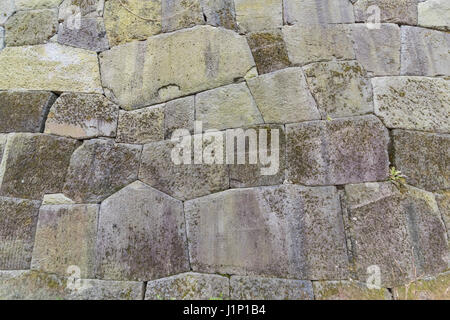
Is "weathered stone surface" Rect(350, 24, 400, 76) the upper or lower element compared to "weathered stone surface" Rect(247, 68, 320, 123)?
upper

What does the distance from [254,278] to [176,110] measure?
136 cm

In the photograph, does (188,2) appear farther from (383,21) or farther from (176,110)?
(383,21)

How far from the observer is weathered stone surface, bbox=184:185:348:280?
74.8 inches

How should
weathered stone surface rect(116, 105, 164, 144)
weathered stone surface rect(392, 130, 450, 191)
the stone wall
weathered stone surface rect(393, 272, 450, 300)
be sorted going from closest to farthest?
weathered stone surface rect(393, 272, 450, 300), the stone wall, weathered stone surface rect(392, 130, 450, 191), weathered stone surface rect(116, 105, 164, 144)

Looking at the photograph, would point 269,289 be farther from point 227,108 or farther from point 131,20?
point 131,20

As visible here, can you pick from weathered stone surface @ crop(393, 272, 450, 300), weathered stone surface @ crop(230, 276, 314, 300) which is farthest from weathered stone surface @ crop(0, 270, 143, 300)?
weathered stone surface @ crop(393, 272, 450, 300)

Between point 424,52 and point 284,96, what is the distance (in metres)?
1.24

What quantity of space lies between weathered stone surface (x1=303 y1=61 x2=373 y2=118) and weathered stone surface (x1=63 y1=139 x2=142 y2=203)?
1.45 m

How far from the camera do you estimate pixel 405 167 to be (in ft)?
6.68

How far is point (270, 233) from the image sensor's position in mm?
1967

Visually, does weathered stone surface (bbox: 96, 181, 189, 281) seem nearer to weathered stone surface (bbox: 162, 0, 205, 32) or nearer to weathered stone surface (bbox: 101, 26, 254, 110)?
weathered stone surface (bbox: 101, 26, 254, 110)

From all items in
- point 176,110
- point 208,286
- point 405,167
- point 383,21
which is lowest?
point 208,286

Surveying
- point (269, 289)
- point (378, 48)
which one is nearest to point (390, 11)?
point (378, 48)

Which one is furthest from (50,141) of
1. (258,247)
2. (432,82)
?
(432,82)
